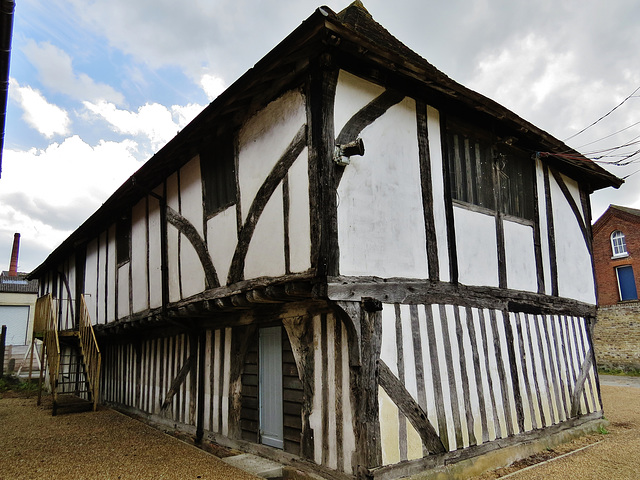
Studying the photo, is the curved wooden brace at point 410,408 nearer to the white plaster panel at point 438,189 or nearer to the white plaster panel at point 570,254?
the white plaster panel at point 438,189

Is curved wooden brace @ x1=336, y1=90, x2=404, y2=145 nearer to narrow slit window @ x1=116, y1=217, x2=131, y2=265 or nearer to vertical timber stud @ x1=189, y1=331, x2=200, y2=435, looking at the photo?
vertical timber stud @ x1=189, y1=331, x2=200, y2=435

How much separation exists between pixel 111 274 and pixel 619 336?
19151 millimetres

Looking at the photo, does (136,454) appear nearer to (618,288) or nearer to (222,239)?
(222,239)

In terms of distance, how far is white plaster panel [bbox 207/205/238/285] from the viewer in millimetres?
6301

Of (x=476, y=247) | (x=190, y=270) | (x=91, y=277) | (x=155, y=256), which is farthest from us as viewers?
(x=91, y=277)

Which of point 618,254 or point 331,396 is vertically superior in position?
point 618,254

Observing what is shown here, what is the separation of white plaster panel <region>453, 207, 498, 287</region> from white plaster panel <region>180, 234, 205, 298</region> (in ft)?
12.3

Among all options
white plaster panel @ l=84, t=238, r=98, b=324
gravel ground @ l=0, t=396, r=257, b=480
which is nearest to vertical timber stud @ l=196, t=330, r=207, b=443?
gravel ground @ l=0, t=396, r=257, b=480

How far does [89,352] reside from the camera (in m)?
10.1

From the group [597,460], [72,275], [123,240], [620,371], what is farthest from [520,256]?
[620,371]

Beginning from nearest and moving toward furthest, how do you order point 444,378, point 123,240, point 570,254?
point 444,378
point 570,254
point 123,240

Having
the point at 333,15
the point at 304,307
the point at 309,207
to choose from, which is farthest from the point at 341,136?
the point at 304,307

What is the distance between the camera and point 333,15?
4.46 metres

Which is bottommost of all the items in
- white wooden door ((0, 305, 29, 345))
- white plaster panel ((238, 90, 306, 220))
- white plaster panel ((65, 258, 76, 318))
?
white wooden door ((0, 305, 29, 345))
